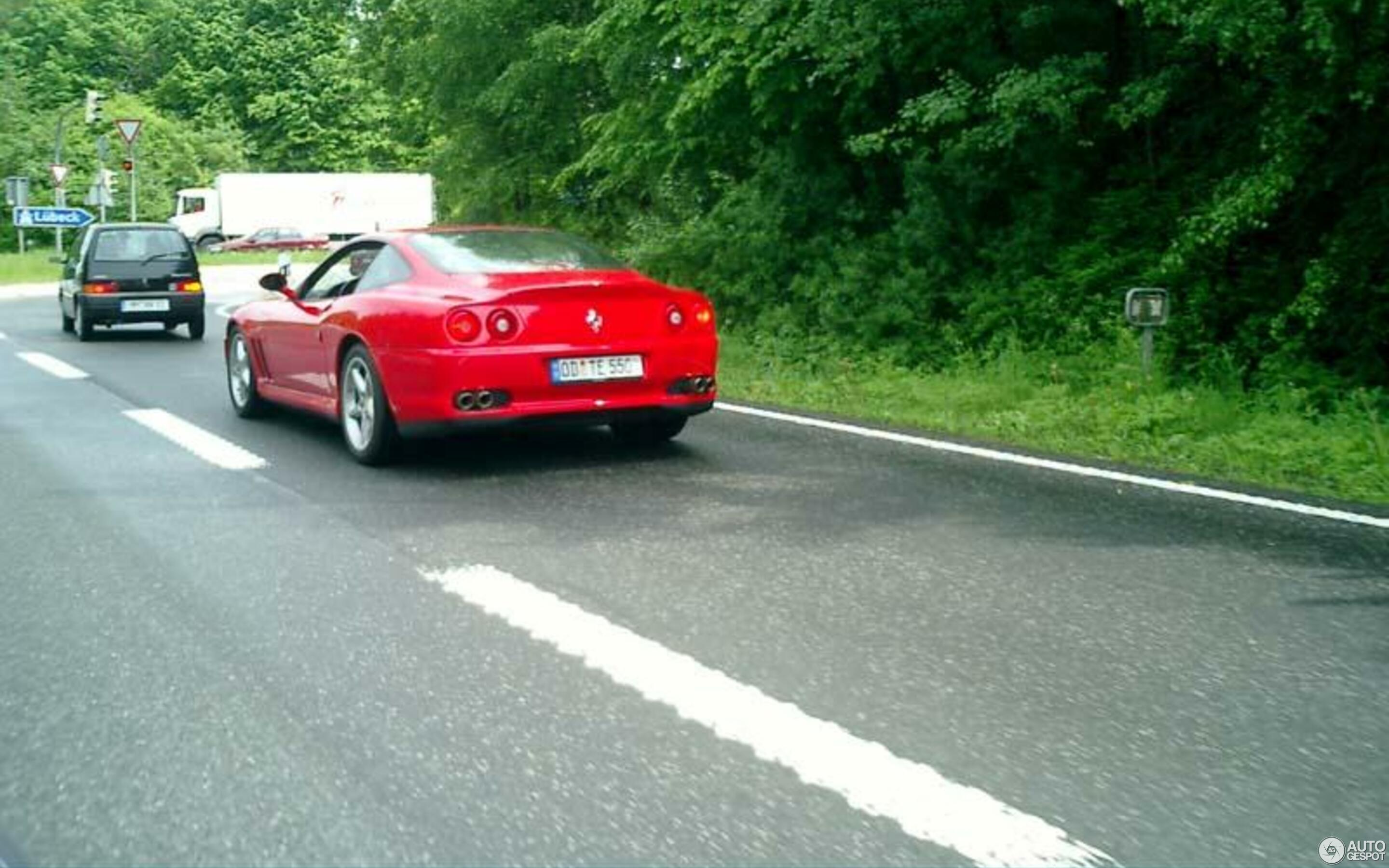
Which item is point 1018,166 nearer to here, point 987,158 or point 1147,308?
point 987,158

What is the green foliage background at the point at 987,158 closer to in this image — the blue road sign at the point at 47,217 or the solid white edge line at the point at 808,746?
the solid white edge line at the point at 808,746

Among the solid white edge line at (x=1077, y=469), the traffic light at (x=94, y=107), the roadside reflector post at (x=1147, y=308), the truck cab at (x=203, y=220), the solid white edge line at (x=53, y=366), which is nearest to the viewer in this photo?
the solid white edge line at (x=1077, y=469)

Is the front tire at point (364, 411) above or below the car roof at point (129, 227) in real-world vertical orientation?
below

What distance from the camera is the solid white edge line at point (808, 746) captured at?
3.11 meters

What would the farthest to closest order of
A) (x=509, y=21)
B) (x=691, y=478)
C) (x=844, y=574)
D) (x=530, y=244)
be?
1. (x=509, y=21)
2. (x=530, y=244)
3. (x=691, y=478)
4. (x=844, y=574)

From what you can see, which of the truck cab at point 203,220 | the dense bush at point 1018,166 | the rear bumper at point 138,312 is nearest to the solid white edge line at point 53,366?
the rear bumper at point 138,312

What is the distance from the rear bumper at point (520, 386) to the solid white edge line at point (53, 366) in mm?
7468

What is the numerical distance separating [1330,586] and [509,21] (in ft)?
56.2

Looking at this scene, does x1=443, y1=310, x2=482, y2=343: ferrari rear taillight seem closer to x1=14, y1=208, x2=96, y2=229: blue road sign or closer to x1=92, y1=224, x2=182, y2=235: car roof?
x1=92, y1=224, x2=182, y2=235: car roof

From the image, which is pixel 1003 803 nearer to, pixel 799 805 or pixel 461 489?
pixel 799 805

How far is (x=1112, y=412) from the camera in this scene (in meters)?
9.80

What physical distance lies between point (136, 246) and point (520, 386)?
555 inches

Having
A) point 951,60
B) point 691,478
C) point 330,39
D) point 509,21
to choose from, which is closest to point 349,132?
point 330,39

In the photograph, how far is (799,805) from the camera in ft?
10.9
